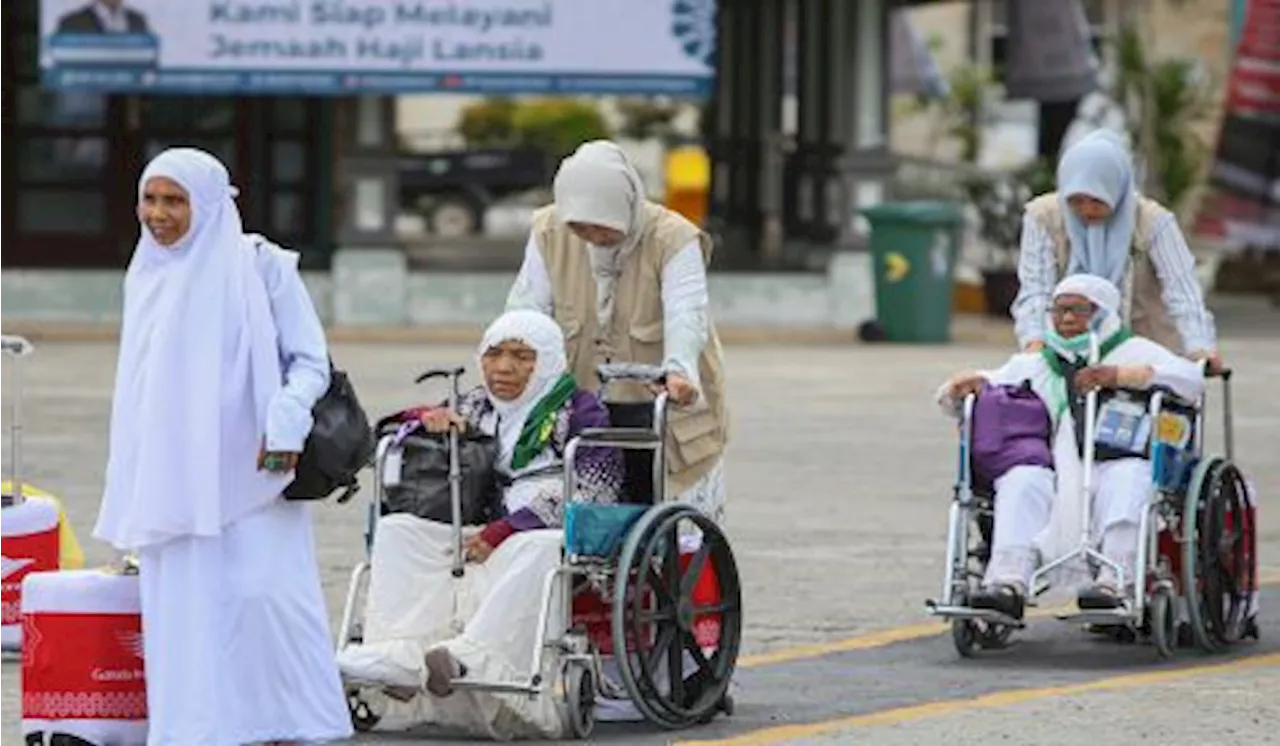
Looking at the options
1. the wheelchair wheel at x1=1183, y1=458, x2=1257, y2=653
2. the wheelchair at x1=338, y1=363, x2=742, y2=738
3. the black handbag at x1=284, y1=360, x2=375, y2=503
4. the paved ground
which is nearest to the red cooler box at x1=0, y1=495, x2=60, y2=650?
the paved ground

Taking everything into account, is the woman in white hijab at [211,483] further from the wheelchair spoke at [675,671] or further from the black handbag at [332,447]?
the wheelchair spoke at [675,671]

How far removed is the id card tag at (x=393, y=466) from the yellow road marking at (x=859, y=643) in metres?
2.07

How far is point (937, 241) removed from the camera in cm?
2952

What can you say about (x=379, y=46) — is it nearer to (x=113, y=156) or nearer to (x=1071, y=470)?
(x=113, y=156)

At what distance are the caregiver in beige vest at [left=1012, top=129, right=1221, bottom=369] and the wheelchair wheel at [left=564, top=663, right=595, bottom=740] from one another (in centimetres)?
292

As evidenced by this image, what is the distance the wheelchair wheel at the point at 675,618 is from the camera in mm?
10656

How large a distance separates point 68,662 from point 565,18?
67.1 ft

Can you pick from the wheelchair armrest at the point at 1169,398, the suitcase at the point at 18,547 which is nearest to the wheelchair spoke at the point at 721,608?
the wheelchair armrest at the point at 1169,398

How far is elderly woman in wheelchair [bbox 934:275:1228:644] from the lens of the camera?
40.9 ft

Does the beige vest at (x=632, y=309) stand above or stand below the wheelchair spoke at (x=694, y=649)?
above

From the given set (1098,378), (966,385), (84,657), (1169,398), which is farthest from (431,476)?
(1169,398)

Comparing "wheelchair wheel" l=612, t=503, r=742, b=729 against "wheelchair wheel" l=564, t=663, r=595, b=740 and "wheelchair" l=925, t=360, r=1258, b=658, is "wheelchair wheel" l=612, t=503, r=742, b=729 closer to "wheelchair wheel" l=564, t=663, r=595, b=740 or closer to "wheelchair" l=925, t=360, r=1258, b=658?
"wheelchair wheel" l=564, t=663, r=595, b=740

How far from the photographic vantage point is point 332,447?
383 inches

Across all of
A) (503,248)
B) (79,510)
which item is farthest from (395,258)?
(79,510)
